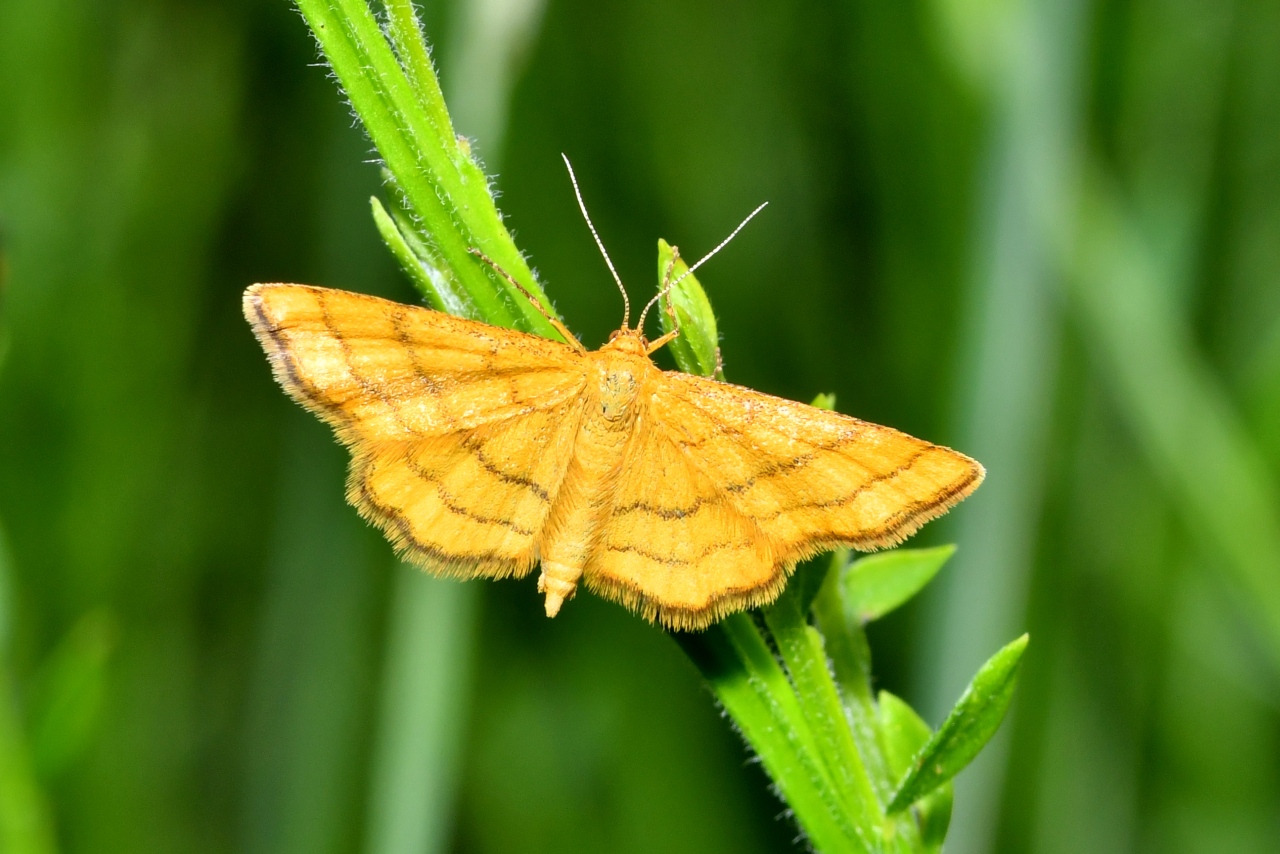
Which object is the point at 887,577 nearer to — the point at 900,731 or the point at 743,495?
the point at 900,731

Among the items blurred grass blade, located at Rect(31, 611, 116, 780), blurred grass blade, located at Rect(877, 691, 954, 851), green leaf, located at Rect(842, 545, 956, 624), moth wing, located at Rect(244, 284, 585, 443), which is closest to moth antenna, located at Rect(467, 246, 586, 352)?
moth wing, located at Rect(244, 284, 585, 443)

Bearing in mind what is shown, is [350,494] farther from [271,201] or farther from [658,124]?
[271,201]

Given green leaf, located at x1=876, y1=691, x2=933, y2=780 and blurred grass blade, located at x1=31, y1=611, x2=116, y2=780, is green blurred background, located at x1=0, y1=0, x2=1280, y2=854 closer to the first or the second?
green leaf, located at x1=876, y1=691, x2=933, y2=780

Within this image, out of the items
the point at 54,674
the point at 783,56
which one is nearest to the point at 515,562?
the point at 54,674

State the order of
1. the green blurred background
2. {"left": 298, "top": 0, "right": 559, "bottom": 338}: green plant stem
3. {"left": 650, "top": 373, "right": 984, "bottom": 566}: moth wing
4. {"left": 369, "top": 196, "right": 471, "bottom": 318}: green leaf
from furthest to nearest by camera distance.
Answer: the green blurred background, {"left": 650, "top": 373, "right": 984, "bottom": 566}: moth wing, {"left": 369, "top": 196, "right": 471, "bottom": 318}: green leaf, {"left": 298, "top": 0, "right": 559, "bottom": 338}: green plant stem

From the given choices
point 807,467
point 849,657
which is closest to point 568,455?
point 807,467

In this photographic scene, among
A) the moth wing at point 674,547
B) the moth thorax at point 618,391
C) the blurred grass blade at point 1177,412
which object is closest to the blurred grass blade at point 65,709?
the moth wing at point 674,547

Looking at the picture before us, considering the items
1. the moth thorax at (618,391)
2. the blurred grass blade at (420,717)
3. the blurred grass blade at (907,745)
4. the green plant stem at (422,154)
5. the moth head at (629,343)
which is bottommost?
the blurred grass blade at (420,717)

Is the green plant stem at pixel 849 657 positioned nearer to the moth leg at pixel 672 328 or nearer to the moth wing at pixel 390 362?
the moth leg at pixel 672 328
